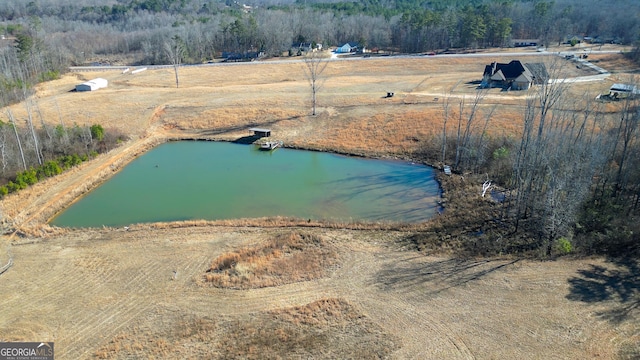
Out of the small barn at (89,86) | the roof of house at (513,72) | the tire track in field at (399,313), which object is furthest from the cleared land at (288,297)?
the roof of house at (513,72)

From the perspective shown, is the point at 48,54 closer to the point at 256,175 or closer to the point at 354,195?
the point at 256,175

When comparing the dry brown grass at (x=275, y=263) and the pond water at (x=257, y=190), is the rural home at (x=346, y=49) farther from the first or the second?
the dry brown grass at (x=275, y=263)

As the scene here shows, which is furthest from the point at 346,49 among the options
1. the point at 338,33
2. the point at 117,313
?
the point at 117,313

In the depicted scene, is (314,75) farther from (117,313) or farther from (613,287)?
(613,287)

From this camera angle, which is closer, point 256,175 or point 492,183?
point 492,183

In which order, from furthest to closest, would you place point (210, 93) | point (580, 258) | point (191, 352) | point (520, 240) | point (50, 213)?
point (210, 93) → point (50, 213) → point (520, 240) → point (580, 258) → point (191, 352)

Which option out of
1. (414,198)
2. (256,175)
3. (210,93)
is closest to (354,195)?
(414,198)
